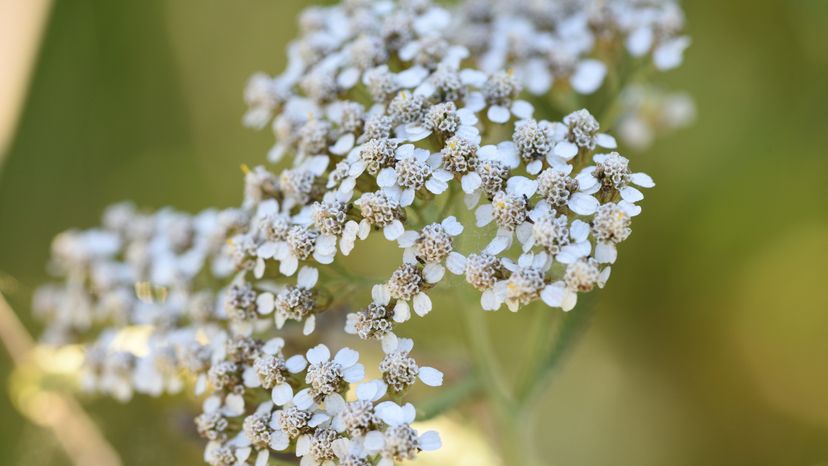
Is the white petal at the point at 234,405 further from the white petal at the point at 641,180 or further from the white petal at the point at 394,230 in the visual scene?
the white petal at the point at 641,180

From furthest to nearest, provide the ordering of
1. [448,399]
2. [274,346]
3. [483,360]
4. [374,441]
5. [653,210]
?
[653,210] < [483,360] < [448,399] < [274,346] < [374,441]

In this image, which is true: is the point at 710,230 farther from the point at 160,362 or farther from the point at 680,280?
the point at 160,362

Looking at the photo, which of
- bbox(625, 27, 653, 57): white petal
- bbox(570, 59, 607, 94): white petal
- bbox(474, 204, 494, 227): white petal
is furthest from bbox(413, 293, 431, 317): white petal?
bbox(625, 27, 653, 57): white petal

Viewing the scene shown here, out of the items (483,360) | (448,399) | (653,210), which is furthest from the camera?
(653,210)

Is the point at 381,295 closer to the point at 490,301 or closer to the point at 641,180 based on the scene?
the point at 490,301

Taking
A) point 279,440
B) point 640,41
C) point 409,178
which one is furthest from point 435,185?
point 640,41

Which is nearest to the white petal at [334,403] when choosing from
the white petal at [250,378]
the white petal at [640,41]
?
the white petal at [250,378]

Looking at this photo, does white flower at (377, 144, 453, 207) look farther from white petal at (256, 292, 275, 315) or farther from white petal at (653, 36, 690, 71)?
white petal at (653, 36, 690, 71)
